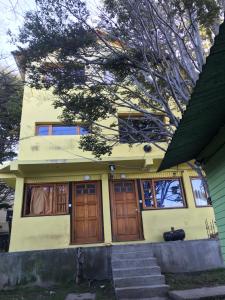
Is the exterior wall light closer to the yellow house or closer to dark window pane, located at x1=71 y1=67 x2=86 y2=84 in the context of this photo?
the yellow house

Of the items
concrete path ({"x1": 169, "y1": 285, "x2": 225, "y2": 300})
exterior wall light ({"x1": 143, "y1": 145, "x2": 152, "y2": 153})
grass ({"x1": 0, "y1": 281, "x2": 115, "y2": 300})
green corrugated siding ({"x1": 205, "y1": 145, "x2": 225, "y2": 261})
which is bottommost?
concrete path ({"x1": 169, "y1": 285, "x2": 225, "y2": 300})

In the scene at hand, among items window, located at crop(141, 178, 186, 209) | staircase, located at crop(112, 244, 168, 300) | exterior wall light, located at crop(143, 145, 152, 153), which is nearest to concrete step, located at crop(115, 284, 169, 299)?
staircase, located at crop(112, 244, 168, 300)

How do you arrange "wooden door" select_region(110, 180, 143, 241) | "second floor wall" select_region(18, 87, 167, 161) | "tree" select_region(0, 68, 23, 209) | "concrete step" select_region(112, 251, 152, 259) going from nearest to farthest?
"tree" select_region(0, 68, 23, 209) → "concrete step" select_region(112, 251, 152, 259) → "wooden door" select_region(110, 180, 143, 241) → "second floor wall" select_region(18, 87, 167, 161)

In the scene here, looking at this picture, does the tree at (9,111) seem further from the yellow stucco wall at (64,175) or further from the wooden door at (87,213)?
the wooden door at (87,213)

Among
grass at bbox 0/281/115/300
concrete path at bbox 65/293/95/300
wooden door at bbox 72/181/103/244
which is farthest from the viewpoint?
wooden door at bbox 72/181/103/244

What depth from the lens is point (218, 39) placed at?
2.33 metres

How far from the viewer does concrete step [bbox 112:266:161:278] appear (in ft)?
25.5

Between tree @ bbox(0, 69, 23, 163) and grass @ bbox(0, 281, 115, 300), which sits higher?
tree @ bbox(0, 69, 23, 163)

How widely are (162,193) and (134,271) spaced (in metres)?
4.85

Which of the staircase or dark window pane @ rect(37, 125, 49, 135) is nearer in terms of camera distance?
the staircase

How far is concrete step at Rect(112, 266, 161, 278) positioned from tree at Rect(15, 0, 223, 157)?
133 inches

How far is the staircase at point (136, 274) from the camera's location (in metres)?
7.02

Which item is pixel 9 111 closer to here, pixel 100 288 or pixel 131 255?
pixel 131 255

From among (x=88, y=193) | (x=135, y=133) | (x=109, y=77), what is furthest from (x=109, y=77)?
(x=88, y=193)
